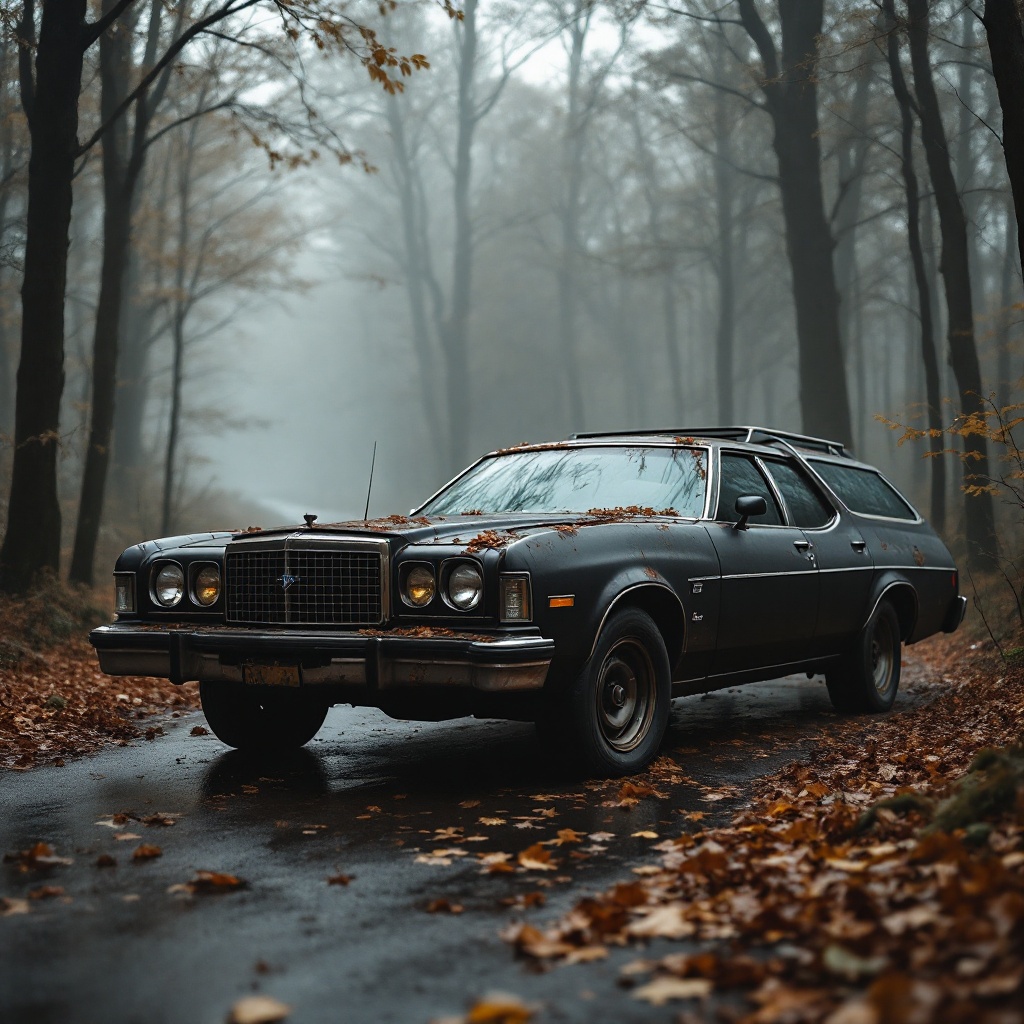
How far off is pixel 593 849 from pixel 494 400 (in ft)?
162

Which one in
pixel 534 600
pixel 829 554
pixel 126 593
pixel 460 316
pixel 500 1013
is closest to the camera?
pixel 500 1013

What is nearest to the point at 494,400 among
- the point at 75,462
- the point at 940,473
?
the point at 75,462

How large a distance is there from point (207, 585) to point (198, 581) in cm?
6

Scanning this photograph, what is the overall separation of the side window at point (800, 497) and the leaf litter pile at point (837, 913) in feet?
→ 9.82

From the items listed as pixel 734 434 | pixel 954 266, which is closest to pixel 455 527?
pixel 734 434

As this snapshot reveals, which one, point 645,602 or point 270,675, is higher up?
point 645,602

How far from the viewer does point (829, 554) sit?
8.12 m

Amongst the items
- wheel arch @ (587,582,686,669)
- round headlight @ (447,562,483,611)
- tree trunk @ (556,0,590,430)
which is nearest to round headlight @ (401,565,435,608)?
round headlight @ (447,562,483,611)

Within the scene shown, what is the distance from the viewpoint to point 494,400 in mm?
53438

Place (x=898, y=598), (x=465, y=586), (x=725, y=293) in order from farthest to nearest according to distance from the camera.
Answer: (x=725, y=293), (x=898, y=598), (x=465, y=586)

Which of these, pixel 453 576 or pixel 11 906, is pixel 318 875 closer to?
pixel 11 906

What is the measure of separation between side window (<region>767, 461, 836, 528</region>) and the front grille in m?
3.39

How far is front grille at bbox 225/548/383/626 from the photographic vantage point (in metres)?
5.81

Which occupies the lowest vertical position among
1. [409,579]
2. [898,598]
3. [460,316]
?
[898,598]
